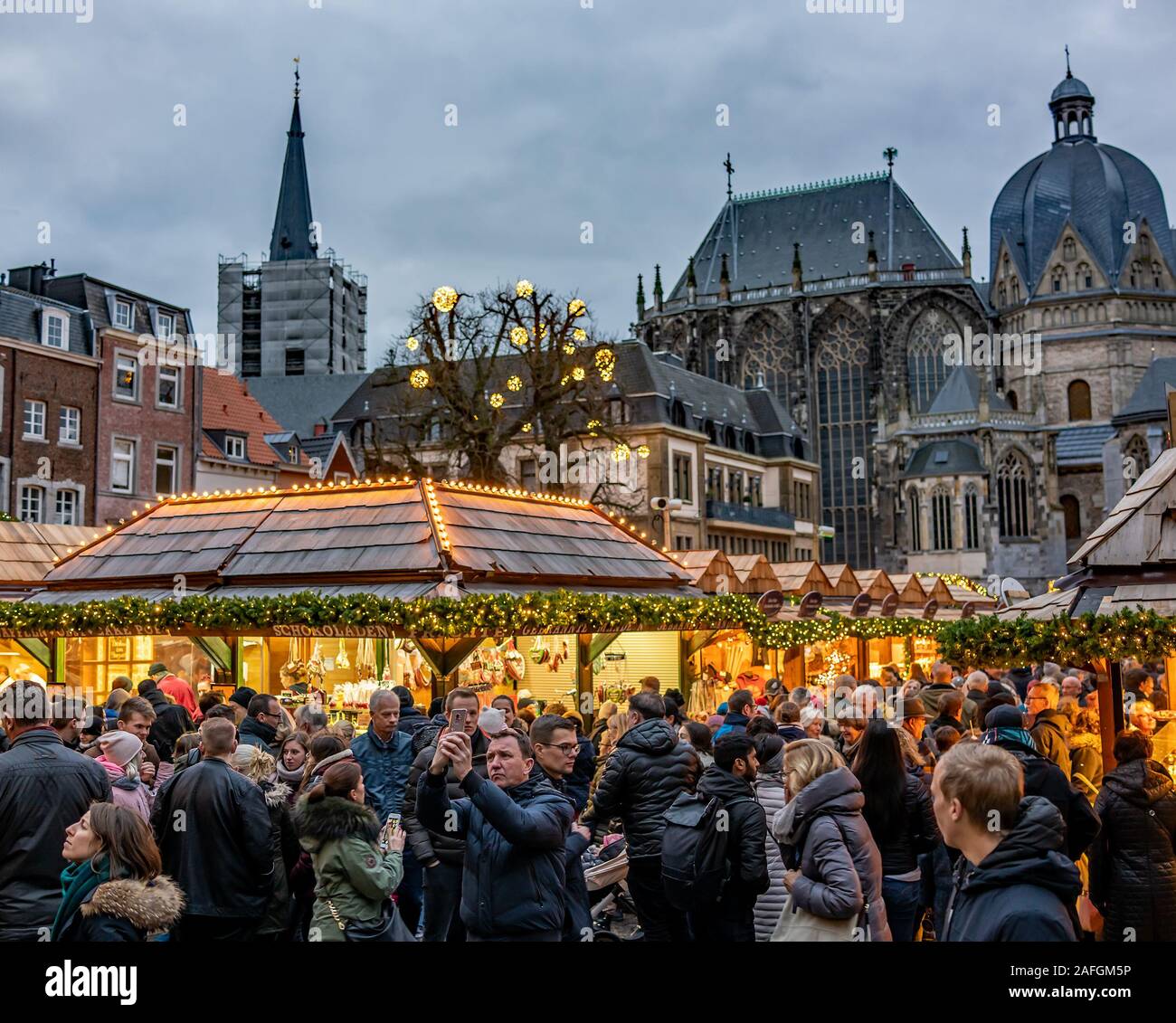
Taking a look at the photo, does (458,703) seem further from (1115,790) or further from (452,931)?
(1115,790)

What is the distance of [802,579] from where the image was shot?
26.6 m

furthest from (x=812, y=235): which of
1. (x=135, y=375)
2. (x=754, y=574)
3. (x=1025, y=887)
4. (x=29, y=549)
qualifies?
(x=1025, y=887)

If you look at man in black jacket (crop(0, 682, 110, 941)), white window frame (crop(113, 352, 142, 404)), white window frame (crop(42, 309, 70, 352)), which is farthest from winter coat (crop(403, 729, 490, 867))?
white window frame (crop(113, 352, 142, 404))

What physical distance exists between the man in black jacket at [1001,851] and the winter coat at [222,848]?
3.37m

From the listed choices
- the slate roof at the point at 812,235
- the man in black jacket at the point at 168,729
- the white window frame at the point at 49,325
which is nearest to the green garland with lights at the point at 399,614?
the man in black jacket at the point at 168,729

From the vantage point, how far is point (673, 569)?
20062 mm

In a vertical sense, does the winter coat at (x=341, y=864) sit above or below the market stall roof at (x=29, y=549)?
below

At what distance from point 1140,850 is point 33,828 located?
19.5 feet

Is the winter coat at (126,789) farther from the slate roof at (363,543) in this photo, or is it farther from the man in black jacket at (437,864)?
the slate roof at (363,543)

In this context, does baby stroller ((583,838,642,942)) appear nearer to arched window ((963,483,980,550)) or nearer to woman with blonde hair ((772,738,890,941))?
woman with blonde hair ((772,738,890,941))

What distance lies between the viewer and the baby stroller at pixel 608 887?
322 inches

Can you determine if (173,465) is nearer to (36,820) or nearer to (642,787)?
(36,820)

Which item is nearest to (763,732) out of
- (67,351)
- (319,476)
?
(67,351)
